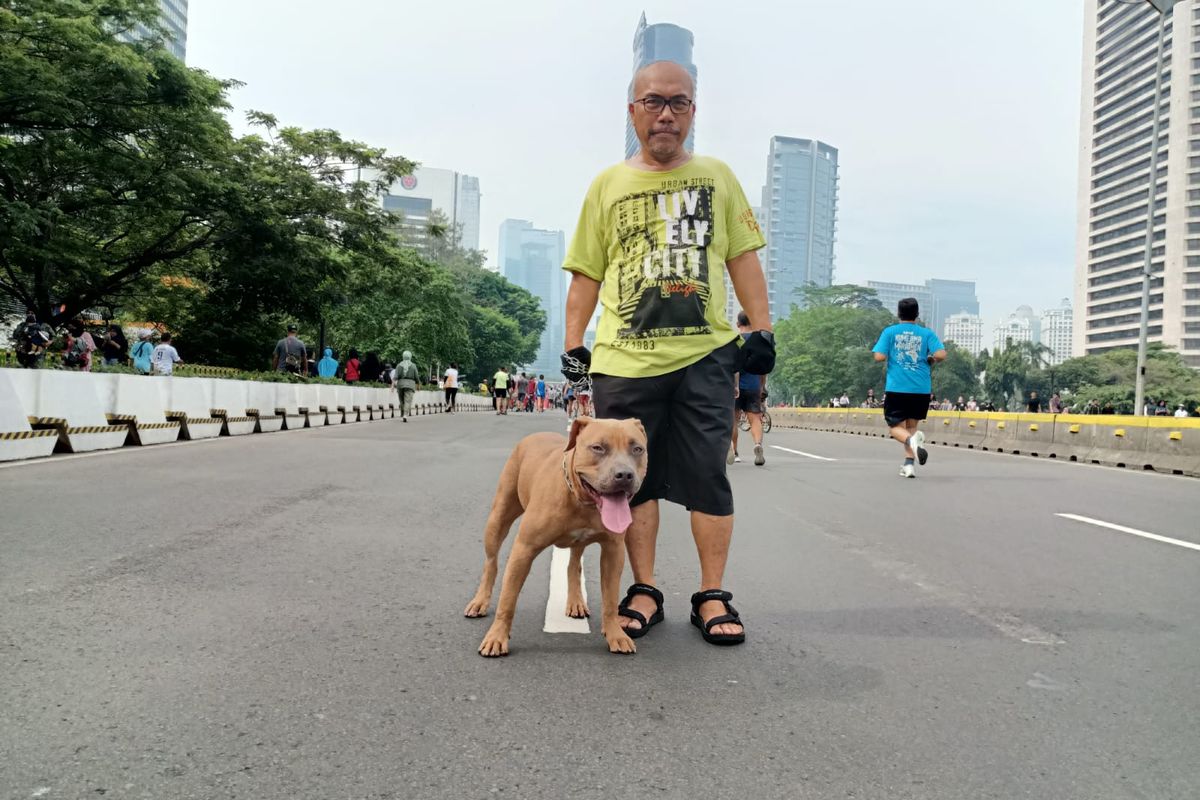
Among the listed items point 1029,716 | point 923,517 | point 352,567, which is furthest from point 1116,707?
point 923,517

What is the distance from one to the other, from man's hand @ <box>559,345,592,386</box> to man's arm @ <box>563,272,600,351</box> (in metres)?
0.07

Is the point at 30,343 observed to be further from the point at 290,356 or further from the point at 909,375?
the point at 909,375

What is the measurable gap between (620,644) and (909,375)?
8709mm

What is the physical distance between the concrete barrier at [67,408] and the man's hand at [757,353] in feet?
28.7

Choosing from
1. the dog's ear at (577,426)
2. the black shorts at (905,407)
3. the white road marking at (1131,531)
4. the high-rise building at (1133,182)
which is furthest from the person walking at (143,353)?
the high-rise building at (1133,182)

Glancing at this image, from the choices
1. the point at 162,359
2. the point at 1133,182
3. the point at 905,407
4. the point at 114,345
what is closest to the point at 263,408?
the point at 162,359

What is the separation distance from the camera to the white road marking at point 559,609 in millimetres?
3855

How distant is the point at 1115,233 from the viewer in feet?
506

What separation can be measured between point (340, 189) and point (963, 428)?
20992 mm

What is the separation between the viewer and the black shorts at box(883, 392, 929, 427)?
1125 centimetres

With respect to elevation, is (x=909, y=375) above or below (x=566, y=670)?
above

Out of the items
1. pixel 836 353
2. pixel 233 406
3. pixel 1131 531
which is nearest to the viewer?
pixel 1131 531

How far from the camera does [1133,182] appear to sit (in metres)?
148

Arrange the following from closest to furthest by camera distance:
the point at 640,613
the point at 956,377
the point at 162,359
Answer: the point at 640,613, the point at 162,359, the point at 956,377
